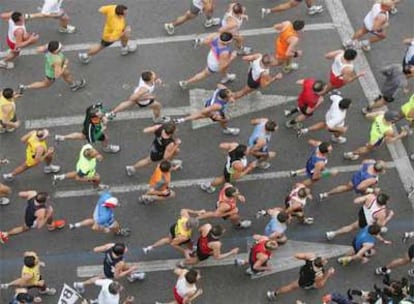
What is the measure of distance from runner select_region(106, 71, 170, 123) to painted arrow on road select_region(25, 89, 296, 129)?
226 millimetres

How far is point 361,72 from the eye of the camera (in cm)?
1756

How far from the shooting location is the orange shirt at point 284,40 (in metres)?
16.7

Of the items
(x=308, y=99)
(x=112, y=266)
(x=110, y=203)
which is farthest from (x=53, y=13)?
(x=112, y=266)

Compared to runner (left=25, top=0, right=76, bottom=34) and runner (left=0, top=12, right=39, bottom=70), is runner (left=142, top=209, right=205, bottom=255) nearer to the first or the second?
runner (left=0, top=12, right=39, bottom=70)

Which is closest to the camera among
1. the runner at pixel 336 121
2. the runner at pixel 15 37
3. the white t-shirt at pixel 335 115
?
the runner at pixel 336 121

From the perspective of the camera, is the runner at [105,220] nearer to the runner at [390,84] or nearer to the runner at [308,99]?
the runner at [308,99]

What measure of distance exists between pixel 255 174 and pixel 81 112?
392 centimetres

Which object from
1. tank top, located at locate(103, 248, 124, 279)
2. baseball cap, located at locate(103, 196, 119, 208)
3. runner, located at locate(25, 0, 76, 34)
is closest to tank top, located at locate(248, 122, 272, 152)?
baseball cap, located at locate(103, 196, 119, 208)

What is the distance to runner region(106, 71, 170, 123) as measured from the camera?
1580 cm

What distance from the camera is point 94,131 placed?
1534cm

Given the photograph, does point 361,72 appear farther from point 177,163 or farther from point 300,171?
point 177,163

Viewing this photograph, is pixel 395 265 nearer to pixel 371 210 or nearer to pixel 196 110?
pixel 371 210

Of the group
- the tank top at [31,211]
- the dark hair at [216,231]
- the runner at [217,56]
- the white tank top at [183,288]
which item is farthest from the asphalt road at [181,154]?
the dark hair at [216,231]

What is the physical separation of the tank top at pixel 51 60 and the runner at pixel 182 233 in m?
4.20
